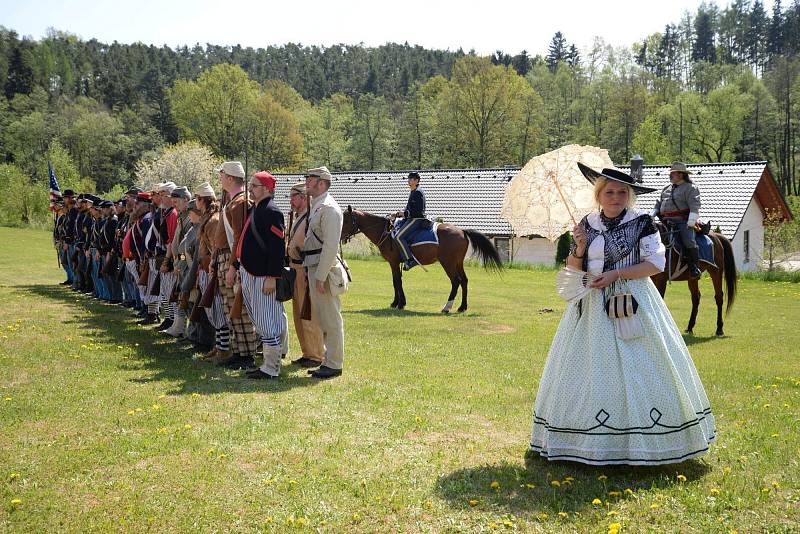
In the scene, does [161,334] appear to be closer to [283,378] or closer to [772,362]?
[283,378]

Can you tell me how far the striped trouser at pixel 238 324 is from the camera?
30.7ft

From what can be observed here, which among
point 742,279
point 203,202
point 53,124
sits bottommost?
point 742,279

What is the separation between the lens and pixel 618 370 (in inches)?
208

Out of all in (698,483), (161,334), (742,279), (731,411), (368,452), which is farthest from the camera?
(742,279)

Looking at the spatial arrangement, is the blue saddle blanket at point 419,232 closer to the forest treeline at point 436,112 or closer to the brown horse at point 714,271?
the brown horse at point 714,271

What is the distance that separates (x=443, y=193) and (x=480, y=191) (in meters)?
2.43

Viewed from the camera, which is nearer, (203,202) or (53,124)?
(203,202)

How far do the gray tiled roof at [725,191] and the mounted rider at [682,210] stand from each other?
A: 70.2 ft

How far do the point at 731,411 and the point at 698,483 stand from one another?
2.51 metres

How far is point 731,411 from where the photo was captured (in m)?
7.43

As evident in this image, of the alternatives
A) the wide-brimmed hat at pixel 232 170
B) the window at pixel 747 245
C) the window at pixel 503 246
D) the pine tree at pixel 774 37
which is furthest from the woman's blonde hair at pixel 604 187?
the pine tree at pixel 774 37

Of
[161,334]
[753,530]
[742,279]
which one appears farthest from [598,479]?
[742,279]

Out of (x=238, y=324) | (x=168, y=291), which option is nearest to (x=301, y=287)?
(x=238, y=324)

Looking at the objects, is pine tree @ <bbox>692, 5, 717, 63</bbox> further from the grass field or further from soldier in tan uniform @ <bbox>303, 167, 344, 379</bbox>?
soldier in tan uniform @ <bbox>303, 167, 344, 379</bbox>
